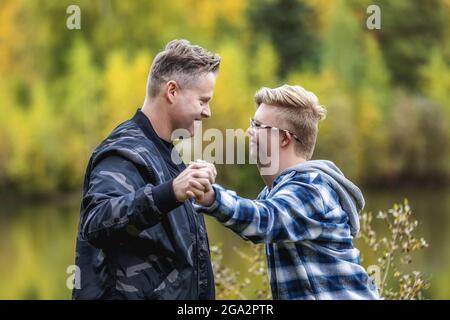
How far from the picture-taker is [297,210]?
2.84 meters

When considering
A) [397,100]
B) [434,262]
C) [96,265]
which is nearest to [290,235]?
[96,265]

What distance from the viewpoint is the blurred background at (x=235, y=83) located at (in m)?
22.0

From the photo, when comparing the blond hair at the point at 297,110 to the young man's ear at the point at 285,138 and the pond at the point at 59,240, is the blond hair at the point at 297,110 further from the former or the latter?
the pond at the point at 59,240

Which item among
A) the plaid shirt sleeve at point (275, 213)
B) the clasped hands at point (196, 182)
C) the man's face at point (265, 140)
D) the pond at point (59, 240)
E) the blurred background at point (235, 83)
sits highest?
the blurred background at point (235, 83)

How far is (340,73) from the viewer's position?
24406 mm

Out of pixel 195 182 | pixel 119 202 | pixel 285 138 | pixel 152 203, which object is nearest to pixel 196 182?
pixel 195 182

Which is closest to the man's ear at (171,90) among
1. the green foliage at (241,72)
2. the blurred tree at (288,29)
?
the green foliage at (241,72)

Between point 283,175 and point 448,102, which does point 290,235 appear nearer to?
point 283,175

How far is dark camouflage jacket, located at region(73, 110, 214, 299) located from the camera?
2.67m

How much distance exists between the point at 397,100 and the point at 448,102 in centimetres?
160

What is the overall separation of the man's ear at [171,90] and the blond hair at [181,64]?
2 centimetres

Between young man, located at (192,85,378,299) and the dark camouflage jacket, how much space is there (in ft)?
0.66

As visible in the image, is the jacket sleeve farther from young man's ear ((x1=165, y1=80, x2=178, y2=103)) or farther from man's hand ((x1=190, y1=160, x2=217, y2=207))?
young man's ear ((x1=165, y1=80, x2=178, y2=103))

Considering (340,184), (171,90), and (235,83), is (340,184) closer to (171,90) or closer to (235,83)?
(171,90)
